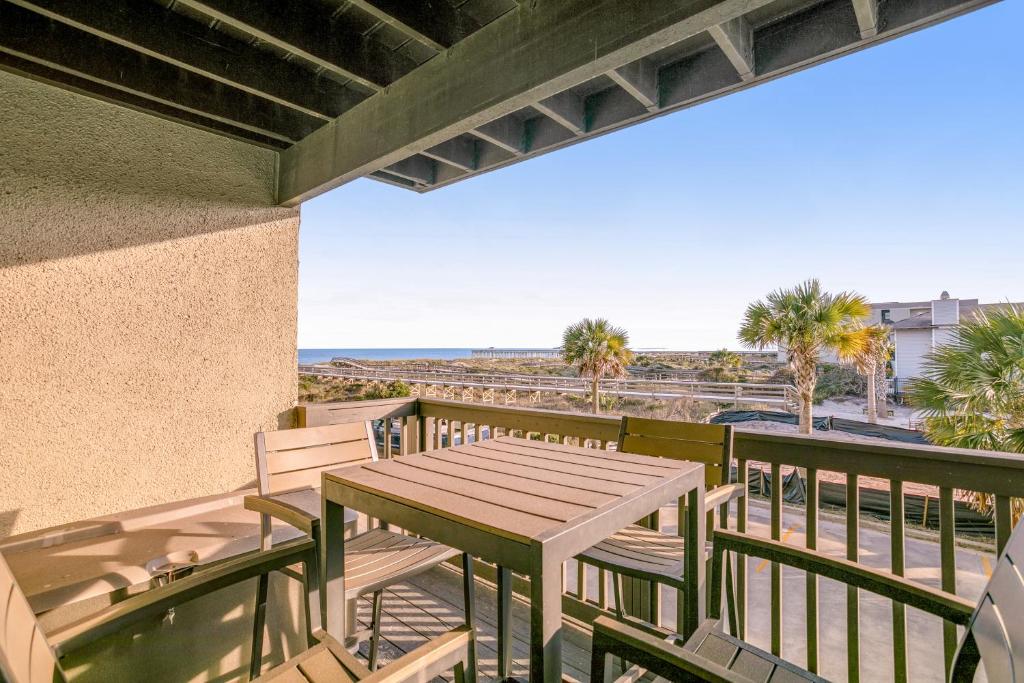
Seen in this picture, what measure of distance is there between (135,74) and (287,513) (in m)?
2.42

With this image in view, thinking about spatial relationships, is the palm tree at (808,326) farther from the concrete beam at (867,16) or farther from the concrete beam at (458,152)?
the concrete beam at (867,16)

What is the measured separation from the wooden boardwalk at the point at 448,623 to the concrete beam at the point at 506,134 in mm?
2716

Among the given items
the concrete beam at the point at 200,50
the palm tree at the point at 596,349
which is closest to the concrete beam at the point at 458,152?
the concrete beam at the point at 200,50

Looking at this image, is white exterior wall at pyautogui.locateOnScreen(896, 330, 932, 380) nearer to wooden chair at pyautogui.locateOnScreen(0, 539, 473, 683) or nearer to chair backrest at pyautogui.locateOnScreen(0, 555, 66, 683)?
wooden chair at pyautogui.locateOnScreen(0, 539, 473, 683)

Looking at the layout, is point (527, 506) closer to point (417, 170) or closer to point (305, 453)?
point (305, 453)

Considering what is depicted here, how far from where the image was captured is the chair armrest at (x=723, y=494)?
1861mm

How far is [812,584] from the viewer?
1.89 metres

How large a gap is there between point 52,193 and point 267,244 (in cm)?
109

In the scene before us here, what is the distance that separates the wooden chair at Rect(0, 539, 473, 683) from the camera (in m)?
0.85

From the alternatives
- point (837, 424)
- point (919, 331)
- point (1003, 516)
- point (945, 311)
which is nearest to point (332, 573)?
point (1003, 516)

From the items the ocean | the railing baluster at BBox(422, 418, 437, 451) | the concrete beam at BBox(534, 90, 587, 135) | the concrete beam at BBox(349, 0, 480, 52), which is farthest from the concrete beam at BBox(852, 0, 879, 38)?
the ocean

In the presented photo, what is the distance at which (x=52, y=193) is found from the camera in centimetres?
255

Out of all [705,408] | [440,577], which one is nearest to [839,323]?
[705,408]

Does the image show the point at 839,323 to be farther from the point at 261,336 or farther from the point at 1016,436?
the point at 261,336
